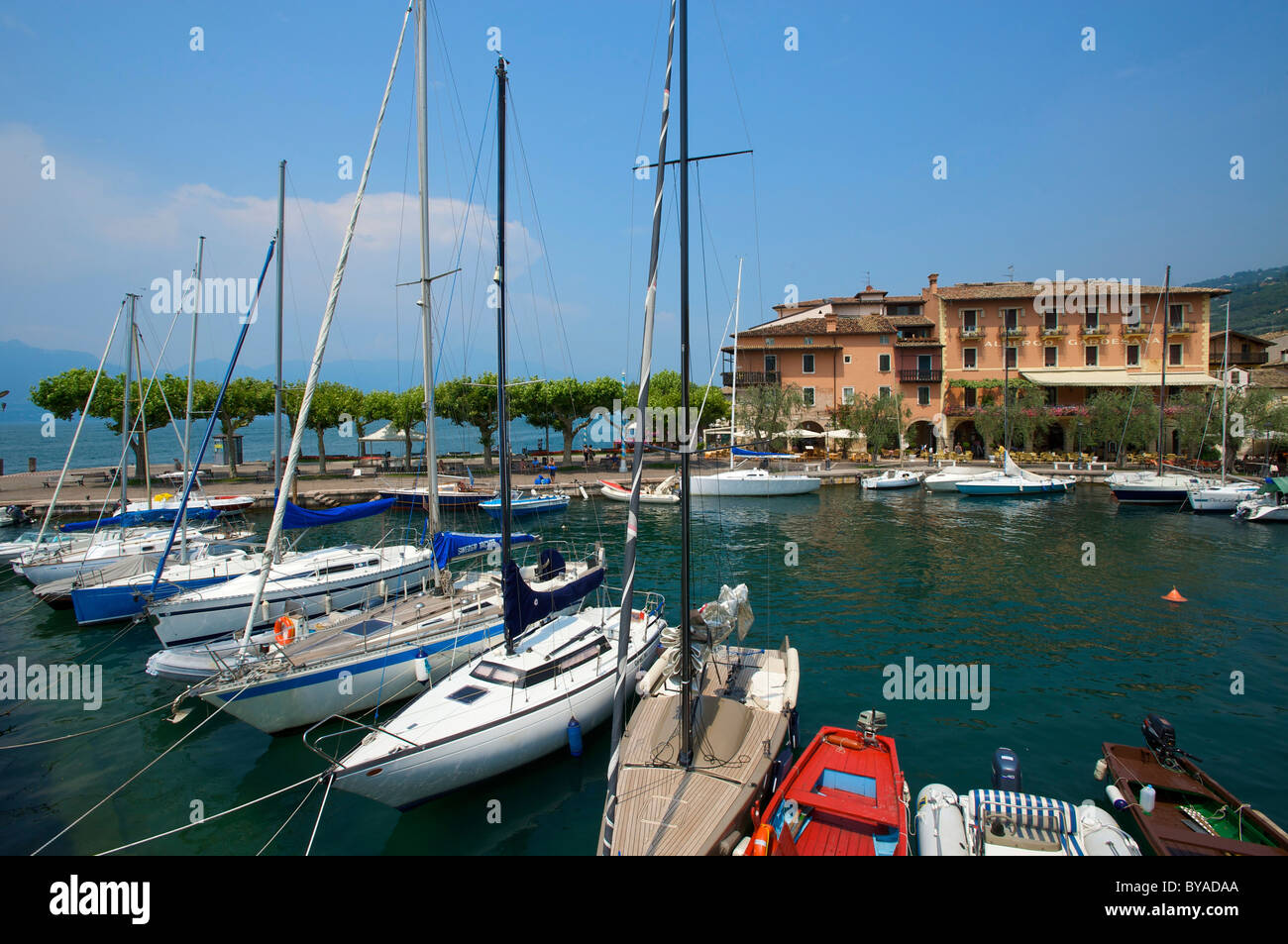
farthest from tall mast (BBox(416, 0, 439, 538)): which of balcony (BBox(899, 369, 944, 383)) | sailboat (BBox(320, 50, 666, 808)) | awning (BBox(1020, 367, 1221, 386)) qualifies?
awning (BBox(1020, 367, 1221, 386))

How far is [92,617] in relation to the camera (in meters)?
20.2

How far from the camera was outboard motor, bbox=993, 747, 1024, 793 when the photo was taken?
10352mm

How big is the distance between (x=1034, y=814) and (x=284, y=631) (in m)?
15.1

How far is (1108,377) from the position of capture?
5841cm

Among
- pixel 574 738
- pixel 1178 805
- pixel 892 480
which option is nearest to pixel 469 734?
pixel 574 738

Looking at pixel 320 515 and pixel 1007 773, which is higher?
pixel 320 515

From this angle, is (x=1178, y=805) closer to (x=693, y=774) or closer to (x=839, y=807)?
(x=839, y=807)

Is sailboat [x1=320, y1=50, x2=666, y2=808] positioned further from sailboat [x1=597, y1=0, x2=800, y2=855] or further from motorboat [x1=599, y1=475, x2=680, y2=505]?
motorboat [x1=599, y1=475, x2=680, y2=505]

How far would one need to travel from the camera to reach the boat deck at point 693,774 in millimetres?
7781

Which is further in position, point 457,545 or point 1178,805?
point 457,545

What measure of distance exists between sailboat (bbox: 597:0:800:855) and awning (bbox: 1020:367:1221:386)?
2371 inches

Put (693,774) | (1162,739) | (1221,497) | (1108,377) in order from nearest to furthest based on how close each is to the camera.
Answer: (693,774) < (1162,739) < (1221,497) < (1108,377)

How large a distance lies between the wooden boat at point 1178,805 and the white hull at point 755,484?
3535 cm
